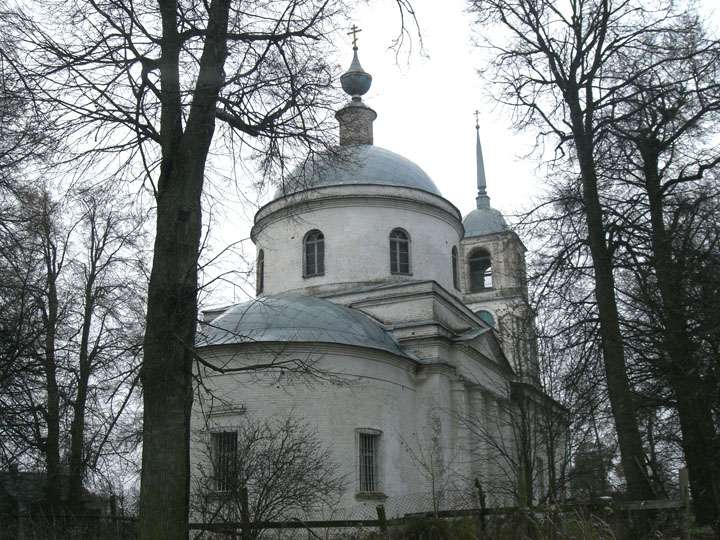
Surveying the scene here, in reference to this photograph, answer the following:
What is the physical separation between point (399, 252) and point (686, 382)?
1109cm

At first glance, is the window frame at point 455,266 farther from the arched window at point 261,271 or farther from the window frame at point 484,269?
the window frame at point 484,269

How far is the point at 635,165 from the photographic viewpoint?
13688 mm

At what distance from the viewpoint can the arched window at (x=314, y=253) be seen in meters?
22.1

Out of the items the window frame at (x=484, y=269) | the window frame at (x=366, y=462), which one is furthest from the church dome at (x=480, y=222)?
the window frame at (x=366, y=462)

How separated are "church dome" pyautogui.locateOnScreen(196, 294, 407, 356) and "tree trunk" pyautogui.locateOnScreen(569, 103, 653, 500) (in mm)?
7211

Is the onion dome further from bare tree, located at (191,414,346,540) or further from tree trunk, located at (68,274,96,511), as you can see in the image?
bare tree, located at (191,414,346,540)

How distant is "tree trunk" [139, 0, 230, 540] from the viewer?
6.36 meters

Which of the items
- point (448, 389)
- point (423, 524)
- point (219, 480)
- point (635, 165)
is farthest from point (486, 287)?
point (423, 524)

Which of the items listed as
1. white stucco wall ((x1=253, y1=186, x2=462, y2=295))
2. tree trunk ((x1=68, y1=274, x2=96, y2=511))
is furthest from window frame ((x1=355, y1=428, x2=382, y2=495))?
white stucco wall ((x1=253, y1=186, x2=462, y2=295))

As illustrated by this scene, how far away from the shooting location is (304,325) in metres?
17.5

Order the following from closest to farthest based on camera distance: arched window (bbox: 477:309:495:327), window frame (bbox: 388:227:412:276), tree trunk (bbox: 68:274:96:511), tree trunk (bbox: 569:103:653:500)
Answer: tree trunk (bbox: 569:103:653:500) < tree trunk (bbox: 68:274:96:511) < window frame (bbox: 388:227:412:276) < arched window (bbox: 477:309:495:327)

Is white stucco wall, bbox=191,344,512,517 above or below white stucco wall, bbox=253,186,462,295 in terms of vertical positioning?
below

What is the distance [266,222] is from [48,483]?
32.4ft

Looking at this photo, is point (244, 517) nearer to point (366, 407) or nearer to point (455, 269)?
point (366, 407)
